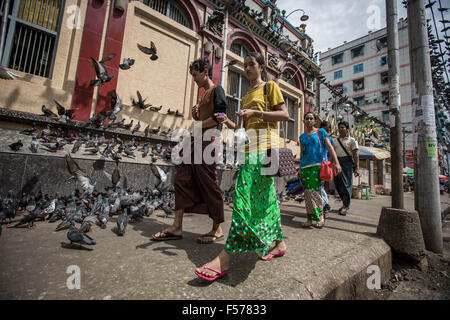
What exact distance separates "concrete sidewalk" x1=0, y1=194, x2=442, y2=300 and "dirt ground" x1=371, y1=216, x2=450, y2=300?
0.54ft

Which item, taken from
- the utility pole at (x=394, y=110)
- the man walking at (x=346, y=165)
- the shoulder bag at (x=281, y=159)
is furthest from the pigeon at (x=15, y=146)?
the man walking at (x=346, y=165)

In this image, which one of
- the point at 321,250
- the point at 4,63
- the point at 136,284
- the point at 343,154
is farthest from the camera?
the point at 343,154

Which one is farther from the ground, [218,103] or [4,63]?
[4,63]

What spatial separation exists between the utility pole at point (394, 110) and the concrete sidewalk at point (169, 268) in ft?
2.75

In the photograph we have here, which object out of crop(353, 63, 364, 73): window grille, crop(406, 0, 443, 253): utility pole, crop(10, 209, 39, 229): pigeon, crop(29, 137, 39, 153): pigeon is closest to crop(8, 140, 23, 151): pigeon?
crop(29, 137, 39, 153): pigeon

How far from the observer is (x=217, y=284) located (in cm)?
141

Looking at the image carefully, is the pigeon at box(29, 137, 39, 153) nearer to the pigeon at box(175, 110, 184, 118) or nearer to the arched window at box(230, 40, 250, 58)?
the pigeon at box(175, 110, 184, 118)

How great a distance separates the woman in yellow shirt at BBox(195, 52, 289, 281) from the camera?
1.59m

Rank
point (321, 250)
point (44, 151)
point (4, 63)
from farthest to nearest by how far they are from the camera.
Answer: point (4, 63) → point (44, 151) → point (321, 250)

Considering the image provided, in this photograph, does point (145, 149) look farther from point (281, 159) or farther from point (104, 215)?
point (281, 159)
